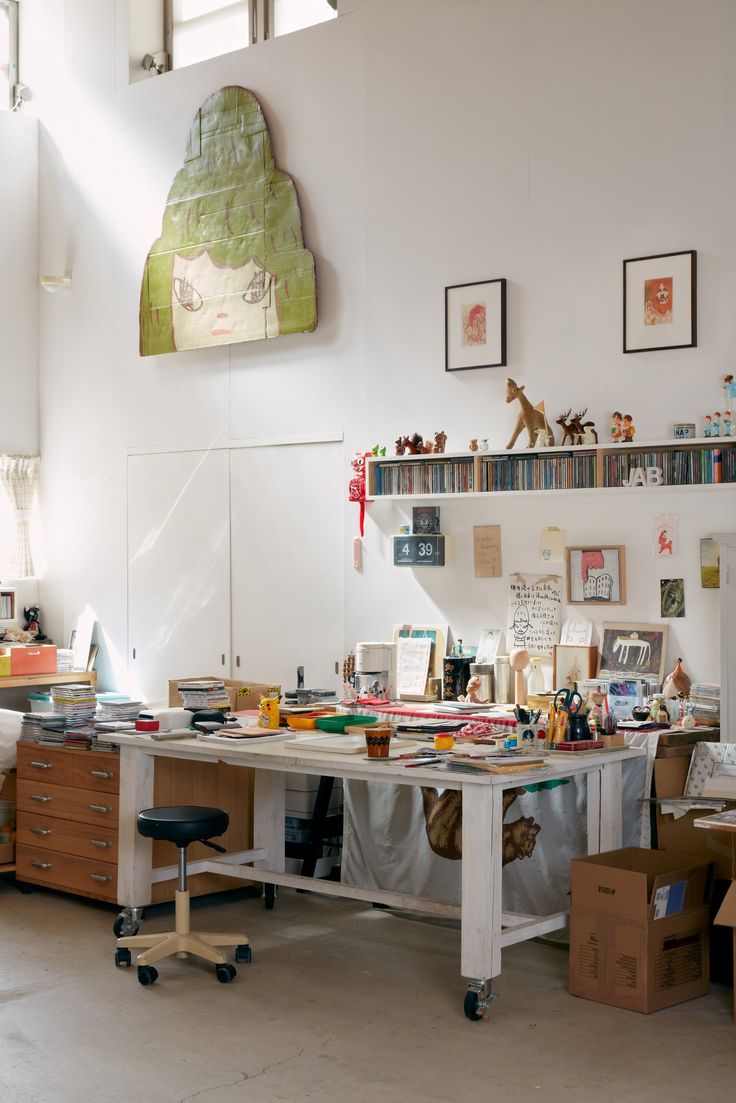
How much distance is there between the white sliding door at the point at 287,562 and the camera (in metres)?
6.74

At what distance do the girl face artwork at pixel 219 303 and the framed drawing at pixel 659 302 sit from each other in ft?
6.90

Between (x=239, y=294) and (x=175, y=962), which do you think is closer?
(x=175, y=962)

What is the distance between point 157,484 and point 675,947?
14.7 feet

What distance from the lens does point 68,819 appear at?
5570 mm

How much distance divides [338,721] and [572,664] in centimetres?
120

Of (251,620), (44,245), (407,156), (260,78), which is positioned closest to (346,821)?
(251,620)

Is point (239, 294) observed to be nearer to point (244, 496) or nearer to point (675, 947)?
point (244, 496)

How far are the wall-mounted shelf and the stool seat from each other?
2.05 m

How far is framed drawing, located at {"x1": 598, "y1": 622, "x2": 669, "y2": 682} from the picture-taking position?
549 cm

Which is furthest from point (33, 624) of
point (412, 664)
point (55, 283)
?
point (412, 664)

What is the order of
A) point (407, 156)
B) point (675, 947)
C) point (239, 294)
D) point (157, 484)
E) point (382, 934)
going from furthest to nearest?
point (157, 484), point (239, 294), point (407, 156), point (382, 934), point (675, 947)

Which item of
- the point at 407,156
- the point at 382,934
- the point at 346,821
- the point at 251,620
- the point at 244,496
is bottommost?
the point at 382,934

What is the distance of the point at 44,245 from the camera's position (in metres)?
8.38

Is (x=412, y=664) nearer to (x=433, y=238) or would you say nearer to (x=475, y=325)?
(x=475, y=325)
